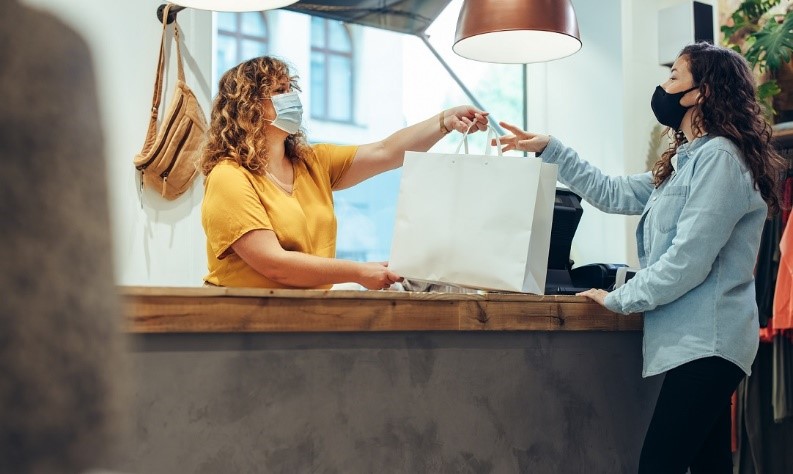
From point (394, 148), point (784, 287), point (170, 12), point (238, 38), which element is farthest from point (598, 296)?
point (238, 38)

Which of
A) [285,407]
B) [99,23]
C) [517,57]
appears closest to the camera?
[285,407]

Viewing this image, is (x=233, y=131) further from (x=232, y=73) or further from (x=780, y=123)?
(x=780, y=123)

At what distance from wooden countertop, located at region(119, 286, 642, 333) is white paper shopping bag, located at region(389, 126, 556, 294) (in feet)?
0.26

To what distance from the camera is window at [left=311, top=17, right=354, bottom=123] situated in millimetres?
4590

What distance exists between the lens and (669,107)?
237cm

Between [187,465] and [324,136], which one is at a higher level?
[324,136]

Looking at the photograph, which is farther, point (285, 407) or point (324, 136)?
point (324, 136)

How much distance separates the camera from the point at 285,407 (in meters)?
1.85

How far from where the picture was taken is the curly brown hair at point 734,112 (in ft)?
7.23

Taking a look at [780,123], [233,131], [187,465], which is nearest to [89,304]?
[187,465]

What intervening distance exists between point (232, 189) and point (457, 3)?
10.2 feet

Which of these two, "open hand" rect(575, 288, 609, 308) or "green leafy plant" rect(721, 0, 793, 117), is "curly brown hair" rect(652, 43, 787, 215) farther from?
"green leafy plant" rect(721, 0, 793, 117)

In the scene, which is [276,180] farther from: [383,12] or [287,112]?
[383,12]

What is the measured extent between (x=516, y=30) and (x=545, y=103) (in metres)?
2.40
